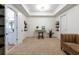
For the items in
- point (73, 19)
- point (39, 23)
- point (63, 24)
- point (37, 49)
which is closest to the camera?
point (37, 49)

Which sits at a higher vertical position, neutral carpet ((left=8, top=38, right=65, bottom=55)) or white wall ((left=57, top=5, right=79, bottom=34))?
white wall ((left=57, top=5, right=79, bottom=34))

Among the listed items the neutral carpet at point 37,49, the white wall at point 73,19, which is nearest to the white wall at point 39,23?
the neutral carpet at point 37,49

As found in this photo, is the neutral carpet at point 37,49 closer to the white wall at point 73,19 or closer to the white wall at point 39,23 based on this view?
the white wall at point 39,23

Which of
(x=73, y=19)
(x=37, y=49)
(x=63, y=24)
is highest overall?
(x=73, y=19)

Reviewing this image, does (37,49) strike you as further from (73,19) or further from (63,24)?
(63,24)

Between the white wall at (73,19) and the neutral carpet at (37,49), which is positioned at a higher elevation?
the white wall at (73,19)

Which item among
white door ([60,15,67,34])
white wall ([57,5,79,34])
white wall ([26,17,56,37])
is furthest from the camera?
white wall ([26,17,56,37])

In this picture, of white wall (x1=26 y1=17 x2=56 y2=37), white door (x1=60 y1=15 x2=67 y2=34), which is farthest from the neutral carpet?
white door (x1=60 y1=15 x2=67 y2=34)

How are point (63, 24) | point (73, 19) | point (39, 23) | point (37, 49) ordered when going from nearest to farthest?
point (37, 49)
point (73, 19)
point (63, 24)
point (39, 23)

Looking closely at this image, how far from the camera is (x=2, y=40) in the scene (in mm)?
3621

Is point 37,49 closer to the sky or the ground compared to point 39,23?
closer to the ground

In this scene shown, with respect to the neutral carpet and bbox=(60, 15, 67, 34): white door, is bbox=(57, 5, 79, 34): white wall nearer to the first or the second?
bbox=(60, 15, 67, 34): white door

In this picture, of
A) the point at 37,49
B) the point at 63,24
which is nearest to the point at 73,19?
the point at 63,24

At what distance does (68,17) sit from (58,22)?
124 cm
